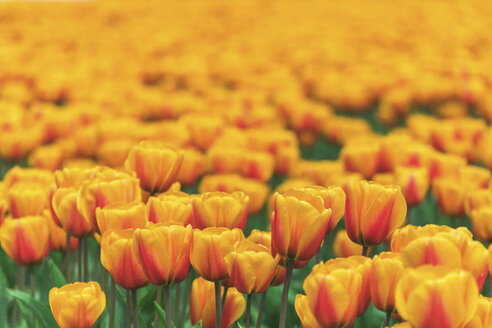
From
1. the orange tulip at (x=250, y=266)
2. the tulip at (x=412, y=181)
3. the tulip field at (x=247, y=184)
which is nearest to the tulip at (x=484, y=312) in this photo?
the tulip field at (x=247, y=184)

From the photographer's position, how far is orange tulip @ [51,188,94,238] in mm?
1640

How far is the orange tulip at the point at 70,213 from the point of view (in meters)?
1.64

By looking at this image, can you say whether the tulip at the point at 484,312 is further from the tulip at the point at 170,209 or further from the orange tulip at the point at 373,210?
the tulip at the point at 170,209

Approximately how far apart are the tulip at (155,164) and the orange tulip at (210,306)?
0.39 m

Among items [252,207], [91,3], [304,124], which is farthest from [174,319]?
[91,3]

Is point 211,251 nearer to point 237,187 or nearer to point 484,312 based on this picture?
point 484,312

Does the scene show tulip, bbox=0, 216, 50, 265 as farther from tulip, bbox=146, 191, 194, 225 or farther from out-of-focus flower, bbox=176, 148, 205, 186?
out-of-focus flower, bbox=176, 148, 205, 186

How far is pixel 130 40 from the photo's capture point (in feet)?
26.4

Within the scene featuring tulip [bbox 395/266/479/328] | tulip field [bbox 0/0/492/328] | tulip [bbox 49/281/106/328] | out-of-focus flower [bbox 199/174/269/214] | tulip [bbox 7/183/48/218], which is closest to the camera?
tulip [bbox 395/266/479/328]

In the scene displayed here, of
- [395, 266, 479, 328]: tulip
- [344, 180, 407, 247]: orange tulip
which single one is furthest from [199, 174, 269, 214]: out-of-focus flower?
[395, 266, 479, 328]: tulip

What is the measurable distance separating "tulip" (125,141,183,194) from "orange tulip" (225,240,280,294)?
566 mm

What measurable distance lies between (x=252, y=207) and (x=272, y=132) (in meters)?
0.95

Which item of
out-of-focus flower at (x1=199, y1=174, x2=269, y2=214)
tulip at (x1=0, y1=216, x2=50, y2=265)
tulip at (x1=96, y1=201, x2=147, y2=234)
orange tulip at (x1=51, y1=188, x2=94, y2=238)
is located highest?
tulip at (x1=96, y1=201, x2=147, y2=234)

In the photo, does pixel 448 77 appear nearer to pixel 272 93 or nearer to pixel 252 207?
pixel 272 93
